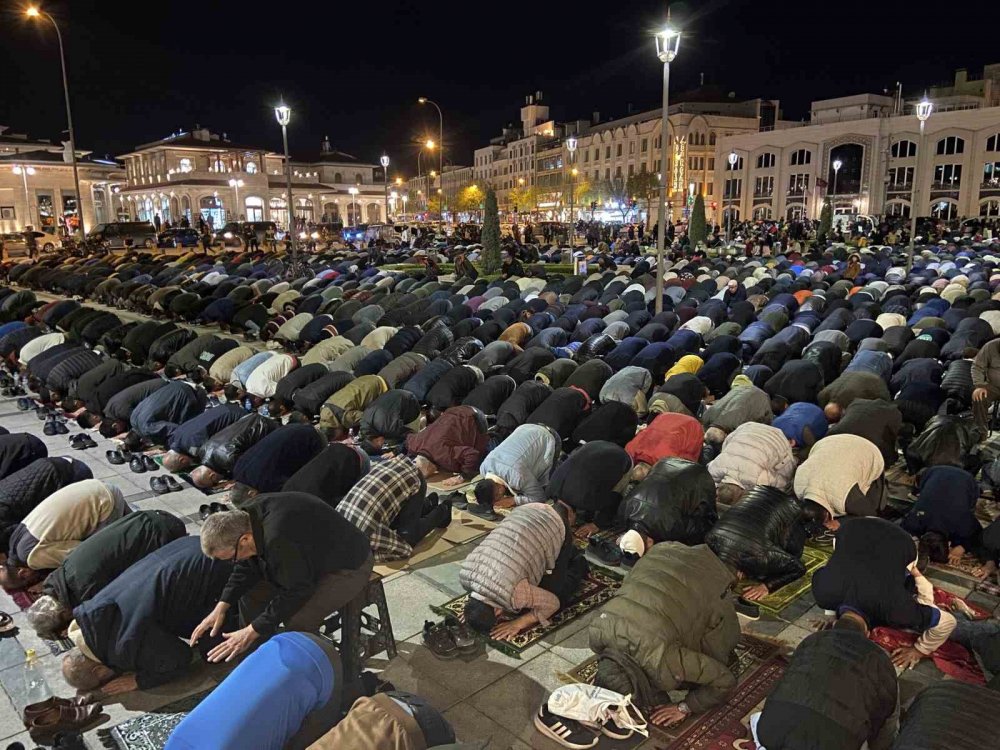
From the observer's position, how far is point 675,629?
428 cm

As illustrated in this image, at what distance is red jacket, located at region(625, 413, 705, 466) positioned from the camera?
7.37 m

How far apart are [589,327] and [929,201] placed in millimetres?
48372

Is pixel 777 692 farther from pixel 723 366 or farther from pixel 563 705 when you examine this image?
pixel 723 366

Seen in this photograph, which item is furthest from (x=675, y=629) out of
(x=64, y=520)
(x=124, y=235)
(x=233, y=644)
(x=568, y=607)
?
(x=124, y=235)

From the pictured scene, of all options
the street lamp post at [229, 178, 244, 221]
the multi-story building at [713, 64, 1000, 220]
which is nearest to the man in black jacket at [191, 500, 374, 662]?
the multi-story building at [713, 64, 1000, 220]

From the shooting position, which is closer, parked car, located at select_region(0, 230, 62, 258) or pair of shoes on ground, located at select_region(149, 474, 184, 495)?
pair of shoes on ground, located at select_region(149, 474, 184, 495)

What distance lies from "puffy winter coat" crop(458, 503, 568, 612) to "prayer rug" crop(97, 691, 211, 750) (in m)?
1.93

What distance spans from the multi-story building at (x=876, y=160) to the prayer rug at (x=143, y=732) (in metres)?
48.1

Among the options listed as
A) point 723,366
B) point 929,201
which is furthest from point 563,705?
point 929,201

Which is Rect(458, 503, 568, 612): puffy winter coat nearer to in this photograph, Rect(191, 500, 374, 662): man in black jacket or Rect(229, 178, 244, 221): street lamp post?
Rect(191, 500, 374, 662): man in black jacket

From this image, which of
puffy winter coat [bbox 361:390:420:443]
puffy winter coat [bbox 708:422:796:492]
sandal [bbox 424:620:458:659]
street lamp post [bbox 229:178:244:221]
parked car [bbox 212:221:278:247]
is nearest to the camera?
sandal [bbox 424:620:458:659]

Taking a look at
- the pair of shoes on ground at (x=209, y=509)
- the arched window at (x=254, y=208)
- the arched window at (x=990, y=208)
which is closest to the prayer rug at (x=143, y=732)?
the pair of shoes on ground at (x=209, y=509)

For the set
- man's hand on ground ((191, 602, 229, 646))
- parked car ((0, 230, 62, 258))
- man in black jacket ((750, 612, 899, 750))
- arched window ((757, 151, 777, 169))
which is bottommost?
man's hand on ground ((191, 602, 229, 646))

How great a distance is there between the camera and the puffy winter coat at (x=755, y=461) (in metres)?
6.77
